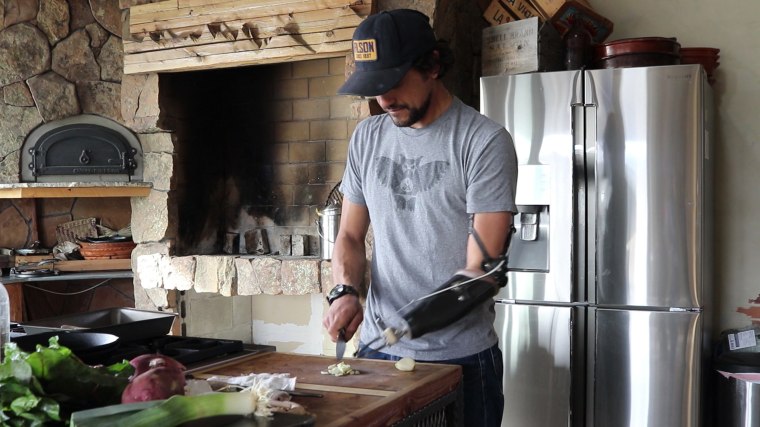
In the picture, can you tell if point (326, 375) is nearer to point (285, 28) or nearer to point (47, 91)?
point (285, 28)

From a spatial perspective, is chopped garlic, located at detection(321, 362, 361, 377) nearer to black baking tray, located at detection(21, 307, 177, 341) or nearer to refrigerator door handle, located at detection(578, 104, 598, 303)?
black baking tray, located at detection(21, 307, 177, 341)

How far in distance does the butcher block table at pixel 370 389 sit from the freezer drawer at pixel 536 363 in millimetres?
1584

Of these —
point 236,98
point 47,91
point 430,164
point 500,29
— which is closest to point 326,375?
point 430,164

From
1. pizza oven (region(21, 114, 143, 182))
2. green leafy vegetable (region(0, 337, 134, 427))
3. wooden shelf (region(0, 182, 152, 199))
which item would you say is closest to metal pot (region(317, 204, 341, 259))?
wooden shelf (region(0, 182, 152, 199))

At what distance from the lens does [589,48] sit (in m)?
3.46

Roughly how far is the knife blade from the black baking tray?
39 cm

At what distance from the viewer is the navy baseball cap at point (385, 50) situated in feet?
5.75

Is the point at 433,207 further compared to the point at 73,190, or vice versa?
the point at 73,190

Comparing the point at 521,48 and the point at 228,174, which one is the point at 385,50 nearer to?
the point at 521,48

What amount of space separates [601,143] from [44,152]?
2.95m

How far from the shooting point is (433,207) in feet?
5.95

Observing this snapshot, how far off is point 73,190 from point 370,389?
10.7 ft

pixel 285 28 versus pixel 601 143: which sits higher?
pixel 285 28

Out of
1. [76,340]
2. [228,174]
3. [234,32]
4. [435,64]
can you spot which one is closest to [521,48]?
[234,32]
